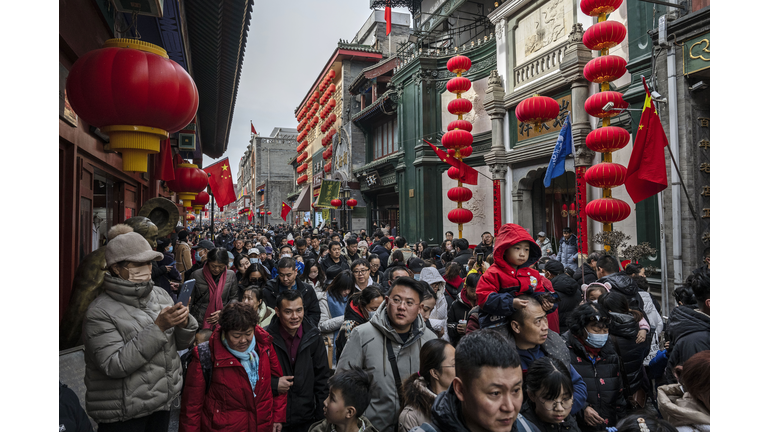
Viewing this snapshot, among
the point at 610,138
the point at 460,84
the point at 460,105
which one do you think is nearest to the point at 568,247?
the point at 610,138

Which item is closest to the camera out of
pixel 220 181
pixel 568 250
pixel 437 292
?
pixel 437 292

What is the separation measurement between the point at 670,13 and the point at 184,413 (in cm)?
981

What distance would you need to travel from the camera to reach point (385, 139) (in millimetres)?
22875

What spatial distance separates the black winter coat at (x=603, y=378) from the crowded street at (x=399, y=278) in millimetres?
16

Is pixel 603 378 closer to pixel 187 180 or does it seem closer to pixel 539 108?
pixel 539 108

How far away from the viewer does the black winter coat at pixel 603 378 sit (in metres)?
3.09

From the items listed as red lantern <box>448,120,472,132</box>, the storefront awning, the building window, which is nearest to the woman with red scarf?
red lantern <box>448,120,472,132</box>

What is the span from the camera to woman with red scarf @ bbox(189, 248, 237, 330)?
477cm

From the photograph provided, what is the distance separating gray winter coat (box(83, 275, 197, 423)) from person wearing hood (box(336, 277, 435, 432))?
107 centimetres

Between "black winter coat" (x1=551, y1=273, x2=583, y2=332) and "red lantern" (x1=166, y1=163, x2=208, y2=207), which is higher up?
"red lantern" (x1=166, y1=163, x2=208, y2=207)

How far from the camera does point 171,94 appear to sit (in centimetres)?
294

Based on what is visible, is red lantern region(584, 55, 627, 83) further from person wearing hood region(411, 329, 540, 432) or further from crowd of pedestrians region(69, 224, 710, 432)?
person wearing hood region(411, 329, 540, 432)

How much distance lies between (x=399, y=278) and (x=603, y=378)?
1681 millimetres

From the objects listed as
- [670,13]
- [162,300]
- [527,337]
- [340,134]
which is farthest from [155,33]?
[340,134]
